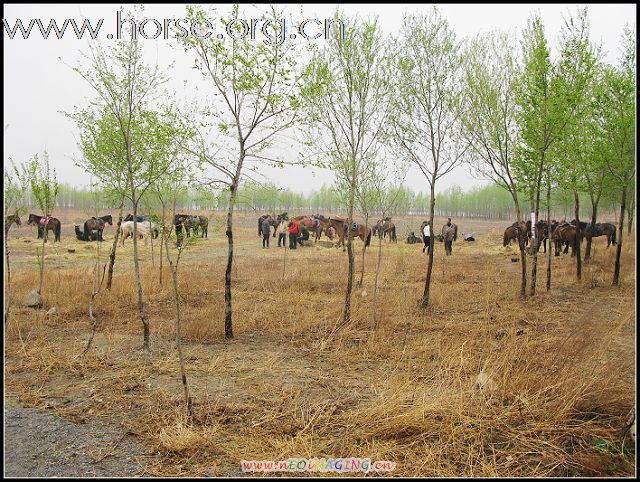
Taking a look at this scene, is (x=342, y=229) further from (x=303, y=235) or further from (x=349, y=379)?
(x=349, y=379)

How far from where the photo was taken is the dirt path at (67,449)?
377cm

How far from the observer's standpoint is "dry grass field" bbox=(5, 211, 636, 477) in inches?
157

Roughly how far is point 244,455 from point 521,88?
31.9ft

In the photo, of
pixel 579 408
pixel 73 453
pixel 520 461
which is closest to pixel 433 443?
pixel 520 461

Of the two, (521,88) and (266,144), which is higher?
(521,88)

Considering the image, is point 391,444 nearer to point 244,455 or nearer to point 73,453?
point 244,455

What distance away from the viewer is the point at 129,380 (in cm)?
573

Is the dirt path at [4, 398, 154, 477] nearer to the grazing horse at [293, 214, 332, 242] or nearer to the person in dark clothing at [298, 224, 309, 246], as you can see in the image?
the person in dark clothing at [298, 224, 309, 246]

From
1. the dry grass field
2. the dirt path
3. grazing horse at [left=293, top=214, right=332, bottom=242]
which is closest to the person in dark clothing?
grazing horse at [left=293, top=214, right=332, bottom=242]

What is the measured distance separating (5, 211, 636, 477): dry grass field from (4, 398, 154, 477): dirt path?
16 cm

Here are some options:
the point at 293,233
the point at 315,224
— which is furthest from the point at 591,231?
the point at 315,224

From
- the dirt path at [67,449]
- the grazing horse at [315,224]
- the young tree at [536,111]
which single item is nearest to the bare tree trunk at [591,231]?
the young tree at [536,111]

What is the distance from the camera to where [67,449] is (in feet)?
13.4

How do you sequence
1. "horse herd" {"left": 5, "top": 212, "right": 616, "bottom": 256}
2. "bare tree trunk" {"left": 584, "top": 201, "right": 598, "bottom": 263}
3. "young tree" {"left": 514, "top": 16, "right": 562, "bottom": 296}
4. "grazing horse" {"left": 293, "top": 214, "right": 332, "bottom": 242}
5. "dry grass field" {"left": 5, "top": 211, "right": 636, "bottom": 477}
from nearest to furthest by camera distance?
"dry grass field" {"left": 5, "top": 211, "right": 636, "bottom": 477}
"young tree" {"left": 514, "top": 16, "right": 562, "bottom": 296}
"bare tree trunk" {"left": 584, "top": 201, "right": 598, "bottom": 263}
"horse herd" {"left": 5, "top": 212, "right": 616, "bottom": 256}
"grazing horse" {"left": 293, "top": 214, "right": 332, "bottom": 242}
